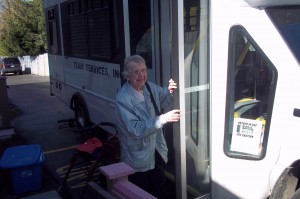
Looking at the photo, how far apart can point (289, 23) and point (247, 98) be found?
609 millimetres

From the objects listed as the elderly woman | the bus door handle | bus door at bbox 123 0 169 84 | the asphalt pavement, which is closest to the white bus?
the bus door handle

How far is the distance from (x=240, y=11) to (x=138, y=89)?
96 cm

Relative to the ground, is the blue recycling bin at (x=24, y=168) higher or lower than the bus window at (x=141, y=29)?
lower

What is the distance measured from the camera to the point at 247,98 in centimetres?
267

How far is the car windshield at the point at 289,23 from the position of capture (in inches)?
94.9

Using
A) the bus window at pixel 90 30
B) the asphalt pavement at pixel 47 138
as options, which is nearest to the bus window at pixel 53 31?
the bus window at pixel 90 30

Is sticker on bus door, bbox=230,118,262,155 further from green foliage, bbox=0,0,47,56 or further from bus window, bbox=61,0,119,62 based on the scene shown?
green foliage, bbox=0,0,47,56

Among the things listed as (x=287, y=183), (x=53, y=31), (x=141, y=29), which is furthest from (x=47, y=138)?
(x=287, y=183)

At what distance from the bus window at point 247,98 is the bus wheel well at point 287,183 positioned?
0.20 metres

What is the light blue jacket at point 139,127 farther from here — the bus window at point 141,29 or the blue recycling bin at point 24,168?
the blue recycling bin at point 24,168

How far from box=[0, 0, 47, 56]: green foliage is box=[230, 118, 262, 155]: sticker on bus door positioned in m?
24.0

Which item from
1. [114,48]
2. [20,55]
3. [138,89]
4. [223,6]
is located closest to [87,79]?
[114,48]

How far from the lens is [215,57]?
2688 mm

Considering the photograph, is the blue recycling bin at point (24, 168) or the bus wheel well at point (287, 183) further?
the blue recycling bin at point (24, 168)
